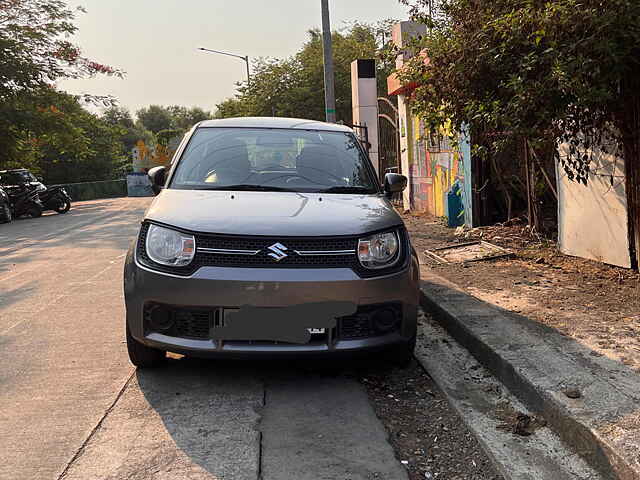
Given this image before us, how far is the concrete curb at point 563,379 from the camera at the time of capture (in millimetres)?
3088

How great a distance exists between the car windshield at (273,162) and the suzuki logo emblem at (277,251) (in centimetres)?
96

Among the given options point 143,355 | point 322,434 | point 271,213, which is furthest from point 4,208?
point 322,434

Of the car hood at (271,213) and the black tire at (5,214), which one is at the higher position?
the car hood at (271,213)

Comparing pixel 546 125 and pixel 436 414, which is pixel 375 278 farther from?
pixel 546 125

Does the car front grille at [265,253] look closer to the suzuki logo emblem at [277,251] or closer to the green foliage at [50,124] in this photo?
the suzuki logo emblem at [277,251]

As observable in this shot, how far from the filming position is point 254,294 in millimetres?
3887

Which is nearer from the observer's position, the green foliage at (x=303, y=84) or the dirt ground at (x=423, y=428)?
the dirt ground at (x=423, y=428)

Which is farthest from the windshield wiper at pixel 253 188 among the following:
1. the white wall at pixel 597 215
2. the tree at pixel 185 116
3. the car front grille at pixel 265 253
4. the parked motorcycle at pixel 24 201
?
the tree at pixel 185 116

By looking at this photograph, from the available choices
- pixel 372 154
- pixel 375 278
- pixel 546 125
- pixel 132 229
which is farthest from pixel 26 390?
pixel 372 154

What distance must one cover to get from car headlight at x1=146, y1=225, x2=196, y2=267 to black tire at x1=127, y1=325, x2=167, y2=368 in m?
0.59

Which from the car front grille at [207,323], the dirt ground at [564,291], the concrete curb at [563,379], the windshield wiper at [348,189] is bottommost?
the concrete curb at [563,379]

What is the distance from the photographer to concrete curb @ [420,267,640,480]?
10.1 feet

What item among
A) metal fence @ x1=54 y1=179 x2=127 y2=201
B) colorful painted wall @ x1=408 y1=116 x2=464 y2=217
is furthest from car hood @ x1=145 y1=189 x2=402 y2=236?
metal fence @ x1=54 y1=179 x2=127 y2=201

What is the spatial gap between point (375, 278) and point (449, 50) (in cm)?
313
